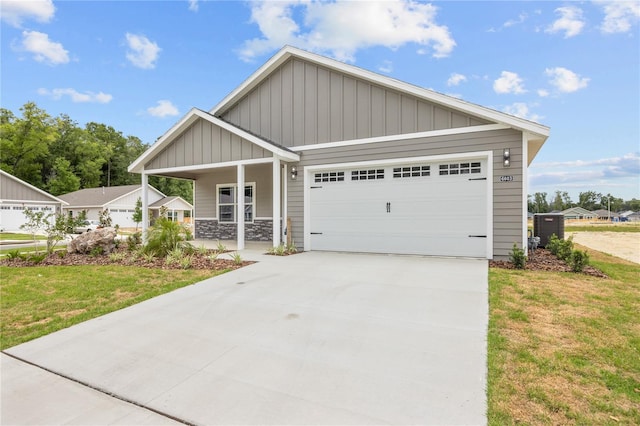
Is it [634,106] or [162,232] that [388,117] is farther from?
[634,106]

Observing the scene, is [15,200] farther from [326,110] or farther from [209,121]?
[326,110]

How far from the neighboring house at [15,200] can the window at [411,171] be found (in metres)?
25.7

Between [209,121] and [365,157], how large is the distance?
5058mm

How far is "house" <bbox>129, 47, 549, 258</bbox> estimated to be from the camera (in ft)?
25.4

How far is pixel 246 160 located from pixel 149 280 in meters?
4.72

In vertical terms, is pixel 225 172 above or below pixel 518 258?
above

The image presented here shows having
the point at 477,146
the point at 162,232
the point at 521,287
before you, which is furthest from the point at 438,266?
the point at 162,232

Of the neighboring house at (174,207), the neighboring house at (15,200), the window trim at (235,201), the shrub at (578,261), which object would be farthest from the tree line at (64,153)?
the shrub at (578,261)

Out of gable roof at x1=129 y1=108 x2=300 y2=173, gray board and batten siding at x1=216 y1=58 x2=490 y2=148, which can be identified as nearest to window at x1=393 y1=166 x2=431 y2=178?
gray board and batten siding at x1=216 y1=58 x2=490 y2=148

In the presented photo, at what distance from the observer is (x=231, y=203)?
1314cm

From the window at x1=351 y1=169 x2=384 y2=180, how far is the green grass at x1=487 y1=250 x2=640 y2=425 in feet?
14.9

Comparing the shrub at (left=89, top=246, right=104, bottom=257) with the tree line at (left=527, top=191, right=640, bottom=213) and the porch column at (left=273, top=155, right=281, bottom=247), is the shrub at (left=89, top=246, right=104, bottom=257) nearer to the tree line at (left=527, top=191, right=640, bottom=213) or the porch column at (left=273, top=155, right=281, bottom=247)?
the porch column at (left=273, top=155, right=281, bottom=247)

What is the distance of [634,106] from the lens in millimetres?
13055

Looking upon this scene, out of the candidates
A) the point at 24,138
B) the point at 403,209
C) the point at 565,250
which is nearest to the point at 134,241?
the point at 403,209
